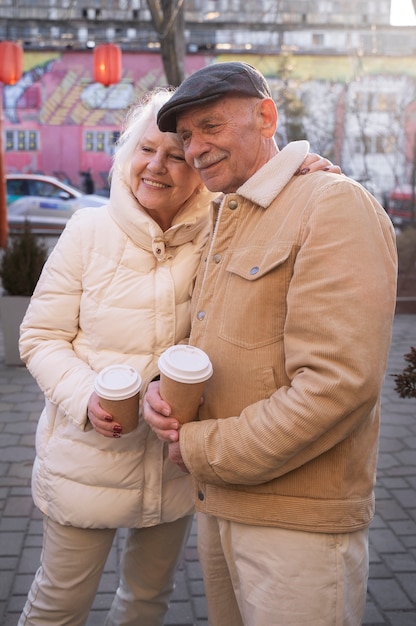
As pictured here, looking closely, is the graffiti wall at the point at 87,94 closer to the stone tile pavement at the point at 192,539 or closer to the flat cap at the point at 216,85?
the stone tile pavement at the point at 192,539

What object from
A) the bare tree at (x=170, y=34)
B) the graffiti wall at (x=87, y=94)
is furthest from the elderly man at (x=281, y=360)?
the graffiti wall at (x=87, y=94)

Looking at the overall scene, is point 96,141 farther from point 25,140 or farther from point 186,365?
point 186,365

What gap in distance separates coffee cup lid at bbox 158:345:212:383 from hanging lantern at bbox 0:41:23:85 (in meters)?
10.8

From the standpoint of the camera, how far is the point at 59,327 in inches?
88.8

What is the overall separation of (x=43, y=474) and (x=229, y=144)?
121cm

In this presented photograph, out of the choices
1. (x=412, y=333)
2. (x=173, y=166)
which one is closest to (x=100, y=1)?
(x=412, y=333)

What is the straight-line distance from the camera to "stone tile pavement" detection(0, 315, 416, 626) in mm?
3277

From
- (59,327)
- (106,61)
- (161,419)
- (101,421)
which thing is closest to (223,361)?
(161,419)

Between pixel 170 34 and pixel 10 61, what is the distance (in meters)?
3.13

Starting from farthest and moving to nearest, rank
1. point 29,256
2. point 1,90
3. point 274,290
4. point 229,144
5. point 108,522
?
point 1,90 → point 29,256 → point 108,522 → point 229,144 → point 274,290

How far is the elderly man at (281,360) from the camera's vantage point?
162 centimetres

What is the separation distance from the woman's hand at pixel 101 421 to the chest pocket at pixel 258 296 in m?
0.42

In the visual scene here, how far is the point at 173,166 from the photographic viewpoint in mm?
2230

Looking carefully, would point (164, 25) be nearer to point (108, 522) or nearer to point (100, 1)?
point (108, 522)
